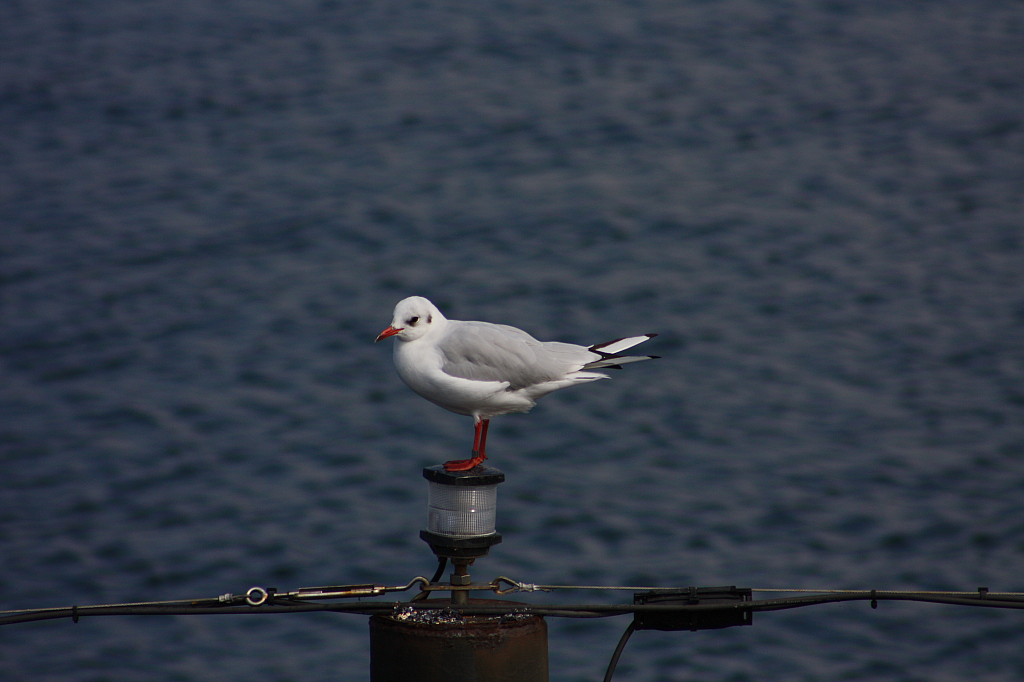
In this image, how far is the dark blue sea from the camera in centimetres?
1326

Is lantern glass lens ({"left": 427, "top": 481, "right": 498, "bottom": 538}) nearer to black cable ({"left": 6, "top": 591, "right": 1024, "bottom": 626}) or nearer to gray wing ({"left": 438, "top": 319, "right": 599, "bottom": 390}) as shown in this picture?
black cable ({"left": 6, "top": 591, "right": 1024, "bottom": 626})

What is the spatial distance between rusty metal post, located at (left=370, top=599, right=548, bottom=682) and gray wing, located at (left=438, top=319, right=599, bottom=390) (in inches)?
45.1

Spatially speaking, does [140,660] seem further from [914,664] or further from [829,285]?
[829,285]

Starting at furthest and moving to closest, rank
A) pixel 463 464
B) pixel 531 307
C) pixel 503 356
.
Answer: pixel 531 307 < pixel 503 356 < pixel 463 464

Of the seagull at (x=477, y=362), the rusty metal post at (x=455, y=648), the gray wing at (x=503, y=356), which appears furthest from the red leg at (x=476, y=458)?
the rusty metal post at (x=455, y=648)

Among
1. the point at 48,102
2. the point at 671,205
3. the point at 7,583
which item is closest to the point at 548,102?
the point at 671,205

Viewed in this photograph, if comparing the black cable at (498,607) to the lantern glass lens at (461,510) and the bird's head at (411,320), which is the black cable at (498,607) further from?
the bird's head at (411,320)

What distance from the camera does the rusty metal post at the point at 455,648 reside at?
5.05 m

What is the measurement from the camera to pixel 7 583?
13555mm

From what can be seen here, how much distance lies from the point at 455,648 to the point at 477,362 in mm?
1331

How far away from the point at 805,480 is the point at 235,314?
866cm

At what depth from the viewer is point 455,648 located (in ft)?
16.6

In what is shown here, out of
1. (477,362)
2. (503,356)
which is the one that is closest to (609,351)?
(503,356)

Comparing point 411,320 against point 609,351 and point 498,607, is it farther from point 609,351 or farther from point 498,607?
point 498,607
